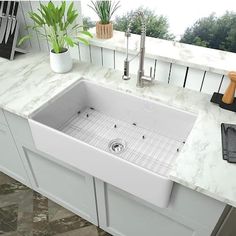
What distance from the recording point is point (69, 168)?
1.28 metres

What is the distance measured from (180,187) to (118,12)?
1089mm

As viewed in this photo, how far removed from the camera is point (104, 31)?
148 cm

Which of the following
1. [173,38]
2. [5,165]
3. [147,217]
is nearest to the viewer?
[147,217]

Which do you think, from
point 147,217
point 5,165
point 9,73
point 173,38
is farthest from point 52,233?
point 173,38

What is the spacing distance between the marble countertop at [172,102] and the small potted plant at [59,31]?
0.26 ft

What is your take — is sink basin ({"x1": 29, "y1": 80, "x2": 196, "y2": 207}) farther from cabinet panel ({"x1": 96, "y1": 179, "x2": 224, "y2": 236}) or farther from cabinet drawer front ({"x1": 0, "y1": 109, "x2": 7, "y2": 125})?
cabinet drawer front ({"x1": 0, "y1": 109, "x2": 7, "y2": 125})

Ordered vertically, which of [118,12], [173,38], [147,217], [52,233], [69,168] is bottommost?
[52,233]

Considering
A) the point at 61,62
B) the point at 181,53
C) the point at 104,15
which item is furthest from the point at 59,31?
the point at 181,53

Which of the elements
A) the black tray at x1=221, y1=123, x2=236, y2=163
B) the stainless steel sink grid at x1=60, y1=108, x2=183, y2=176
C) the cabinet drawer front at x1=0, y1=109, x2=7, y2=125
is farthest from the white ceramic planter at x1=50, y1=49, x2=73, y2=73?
the black tray at x1=221, y1=123, x2=236, y2=163

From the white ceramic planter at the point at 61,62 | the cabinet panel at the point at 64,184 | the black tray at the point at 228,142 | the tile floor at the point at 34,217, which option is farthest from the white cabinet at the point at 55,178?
the black tray at the point at 228,142

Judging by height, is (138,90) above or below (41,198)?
above

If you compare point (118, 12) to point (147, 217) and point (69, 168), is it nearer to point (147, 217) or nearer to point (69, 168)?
point (69, 168)

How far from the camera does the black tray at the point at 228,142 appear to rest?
0.94 metres

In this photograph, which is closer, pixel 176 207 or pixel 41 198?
pixel 176 207
